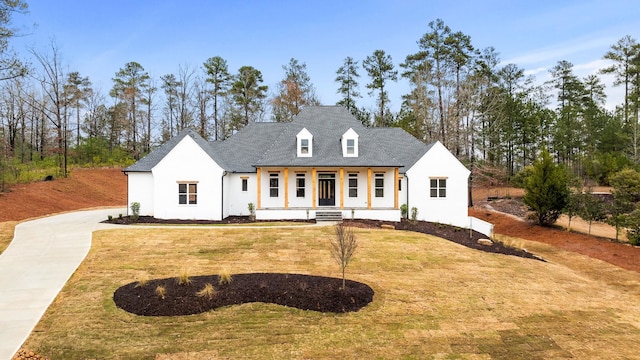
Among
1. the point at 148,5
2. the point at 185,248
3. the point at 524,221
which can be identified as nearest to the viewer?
the point at 185,248

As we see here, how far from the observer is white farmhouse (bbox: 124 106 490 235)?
69.2 ft

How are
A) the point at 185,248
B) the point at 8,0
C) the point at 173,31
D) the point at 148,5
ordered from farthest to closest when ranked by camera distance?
the point at 173,31
the point at 8,0
the point at 148,5
the point at 185,248

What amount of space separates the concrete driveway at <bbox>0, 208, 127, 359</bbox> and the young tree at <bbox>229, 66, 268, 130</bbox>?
2751 cm

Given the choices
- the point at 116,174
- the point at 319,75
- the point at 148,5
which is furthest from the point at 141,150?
the point at 148,5

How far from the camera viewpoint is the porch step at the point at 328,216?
68.3ft

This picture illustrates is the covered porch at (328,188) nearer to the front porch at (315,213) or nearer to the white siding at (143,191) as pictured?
the front porch at (315,213)

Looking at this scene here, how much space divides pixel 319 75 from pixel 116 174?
27291 mm

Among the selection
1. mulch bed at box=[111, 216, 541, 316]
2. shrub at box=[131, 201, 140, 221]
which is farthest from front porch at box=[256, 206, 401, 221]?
mulch bed at box=[111, 216, 541, 316]

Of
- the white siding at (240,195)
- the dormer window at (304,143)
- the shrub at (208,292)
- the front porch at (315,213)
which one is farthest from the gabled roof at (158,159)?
the shrub at (208,292)

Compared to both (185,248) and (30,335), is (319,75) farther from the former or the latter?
(30,335)

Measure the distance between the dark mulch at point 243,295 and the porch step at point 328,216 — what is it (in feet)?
31.9

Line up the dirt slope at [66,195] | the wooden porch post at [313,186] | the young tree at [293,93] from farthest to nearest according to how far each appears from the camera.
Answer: the young tree at [293,93]
the dirt slope at [66,195]
the wooden porch post at [313,186]

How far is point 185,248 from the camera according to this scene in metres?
14.6

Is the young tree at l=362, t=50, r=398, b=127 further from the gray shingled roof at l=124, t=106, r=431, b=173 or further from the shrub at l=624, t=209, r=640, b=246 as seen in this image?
the shrub at l=624, t=209, r=640, b=246
